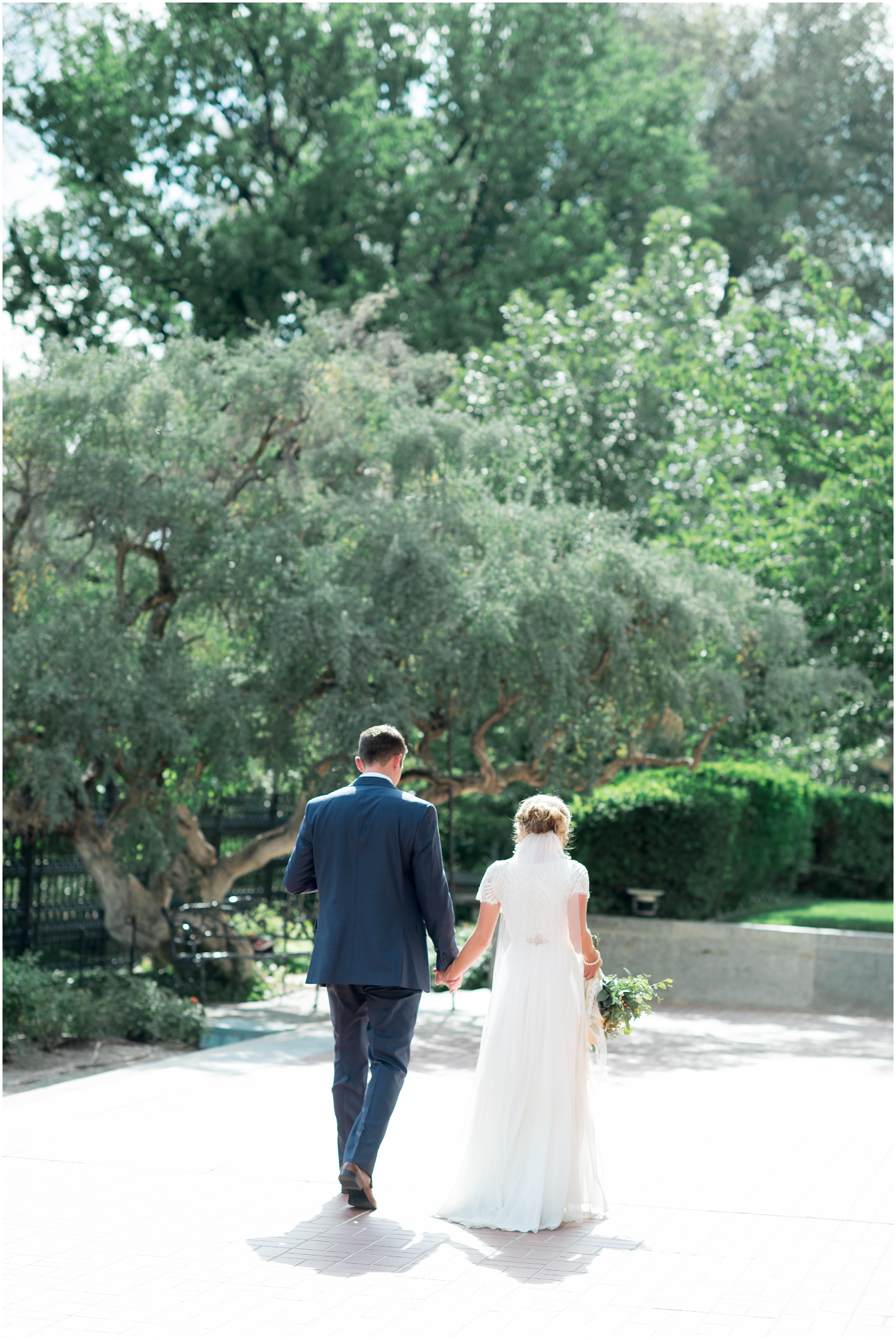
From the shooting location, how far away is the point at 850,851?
18.6m

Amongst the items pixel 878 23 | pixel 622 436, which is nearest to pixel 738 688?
pixel 622 436

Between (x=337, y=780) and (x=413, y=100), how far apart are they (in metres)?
17.6

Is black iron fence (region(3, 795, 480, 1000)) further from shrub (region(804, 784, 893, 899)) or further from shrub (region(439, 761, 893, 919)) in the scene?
shrub (region(804, 784, 893, 899))

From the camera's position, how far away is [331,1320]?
4270 mm

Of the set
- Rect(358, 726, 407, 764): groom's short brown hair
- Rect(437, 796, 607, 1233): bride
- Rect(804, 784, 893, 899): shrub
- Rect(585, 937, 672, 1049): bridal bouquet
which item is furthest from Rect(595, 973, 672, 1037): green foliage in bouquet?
Rect(804, 784, 893, 899): shrub

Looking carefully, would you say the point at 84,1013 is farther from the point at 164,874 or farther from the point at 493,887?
the point at 493,887

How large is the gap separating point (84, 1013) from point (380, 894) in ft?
18.2

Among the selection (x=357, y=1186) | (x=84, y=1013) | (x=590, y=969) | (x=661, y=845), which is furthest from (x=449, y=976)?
(x=661, y=845)

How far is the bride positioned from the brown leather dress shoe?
0.31m

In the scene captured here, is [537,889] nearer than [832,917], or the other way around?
[537,889]

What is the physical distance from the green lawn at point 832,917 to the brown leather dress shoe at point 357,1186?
9387 mm

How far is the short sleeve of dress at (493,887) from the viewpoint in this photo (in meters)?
5.77

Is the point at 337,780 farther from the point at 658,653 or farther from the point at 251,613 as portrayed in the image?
the point at 658,653

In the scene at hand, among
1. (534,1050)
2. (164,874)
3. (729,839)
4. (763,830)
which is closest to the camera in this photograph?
(534,1050)
